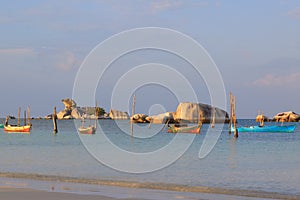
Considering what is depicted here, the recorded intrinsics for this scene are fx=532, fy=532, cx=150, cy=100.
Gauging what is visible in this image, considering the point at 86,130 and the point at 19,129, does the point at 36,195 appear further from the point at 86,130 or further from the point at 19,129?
the point at 19,129

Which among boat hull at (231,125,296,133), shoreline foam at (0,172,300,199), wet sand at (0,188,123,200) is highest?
boat hull at (231,125,296,133)

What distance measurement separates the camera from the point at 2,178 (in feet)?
89.4

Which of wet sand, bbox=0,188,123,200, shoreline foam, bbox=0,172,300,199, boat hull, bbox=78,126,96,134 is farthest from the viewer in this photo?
boat hull, bbox=78,126,96,134

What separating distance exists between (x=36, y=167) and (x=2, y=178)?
9463mm

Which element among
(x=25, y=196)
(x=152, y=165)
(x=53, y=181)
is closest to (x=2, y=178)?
(x=53, y=181)

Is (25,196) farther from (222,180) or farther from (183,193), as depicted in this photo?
(222,180)

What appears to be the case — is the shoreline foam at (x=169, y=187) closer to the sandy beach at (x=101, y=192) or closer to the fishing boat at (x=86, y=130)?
the sandy beach at (x=101, y=192)

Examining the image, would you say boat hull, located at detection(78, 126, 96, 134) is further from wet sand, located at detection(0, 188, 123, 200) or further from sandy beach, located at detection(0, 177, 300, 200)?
wet sand, located at detection(0, 188, 123, 200)

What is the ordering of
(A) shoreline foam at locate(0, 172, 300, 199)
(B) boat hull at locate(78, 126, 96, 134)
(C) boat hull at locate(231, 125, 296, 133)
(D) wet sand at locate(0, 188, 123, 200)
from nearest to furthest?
1. (D) wet sand at locate(0, 188, 123, 200)
2. (A) shoreline foam at locate(0, 172, 300, 199)
3. (B) boat hull at locate(78, 126, 96, 134)
4. (C) boat hull at locate(231, 125, 296, 133)

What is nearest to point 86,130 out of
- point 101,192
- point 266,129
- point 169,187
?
point 266,129

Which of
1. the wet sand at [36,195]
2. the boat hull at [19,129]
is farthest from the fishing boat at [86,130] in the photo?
the wet sand at [36,195]

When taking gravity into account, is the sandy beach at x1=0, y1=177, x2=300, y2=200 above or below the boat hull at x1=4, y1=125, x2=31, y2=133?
below

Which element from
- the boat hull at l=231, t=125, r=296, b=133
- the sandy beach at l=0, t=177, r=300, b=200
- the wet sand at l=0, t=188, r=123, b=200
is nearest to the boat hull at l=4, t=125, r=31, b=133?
the boat hull at l=231, t=125, r=296, b=133

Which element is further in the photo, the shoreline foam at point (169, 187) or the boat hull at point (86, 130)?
the boat hull at point (86, 130)
